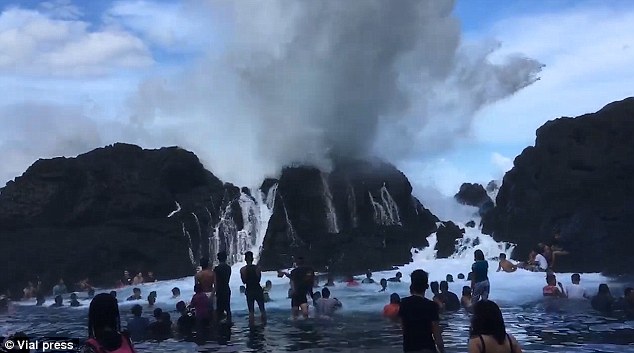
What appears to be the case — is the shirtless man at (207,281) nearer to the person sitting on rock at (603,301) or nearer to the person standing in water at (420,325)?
the person standing in water at (420,325)

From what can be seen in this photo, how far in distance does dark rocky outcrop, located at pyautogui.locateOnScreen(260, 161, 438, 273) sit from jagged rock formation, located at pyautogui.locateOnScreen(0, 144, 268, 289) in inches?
119

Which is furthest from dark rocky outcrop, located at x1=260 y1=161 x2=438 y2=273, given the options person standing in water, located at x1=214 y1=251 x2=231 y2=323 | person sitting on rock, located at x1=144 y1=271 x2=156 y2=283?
Answer: person standing in water, located at x1=214 y1=251 x2=231 y2=323

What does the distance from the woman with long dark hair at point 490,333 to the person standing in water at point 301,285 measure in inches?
427

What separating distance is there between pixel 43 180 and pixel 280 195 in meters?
14.6

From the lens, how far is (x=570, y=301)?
19125 millimetres

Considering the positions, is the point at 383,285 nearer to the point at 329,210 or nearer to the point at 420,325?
the point at 329,210

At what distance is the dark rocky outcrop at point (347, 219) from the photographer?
39.1 m

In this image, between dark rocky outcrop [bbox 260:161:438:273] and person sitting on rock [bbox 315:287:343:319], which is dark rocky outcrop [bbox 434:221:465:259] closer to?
dark rocky outcrop [bbox 260:161:438:273]

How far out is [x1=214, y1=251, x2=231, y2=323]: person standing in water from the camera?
13.8 meters

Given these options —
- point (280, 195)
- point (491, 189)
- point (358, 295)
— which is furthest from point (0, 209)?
point (491, 189)

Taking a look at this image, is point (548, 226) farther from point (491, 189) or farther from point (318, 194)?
point (491, 189)

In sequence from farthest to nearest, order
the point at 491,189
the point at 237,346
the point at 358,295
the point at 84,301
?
the point at 491,189 → the point at 84,301 → the point at 358,295 → the point at 237,346

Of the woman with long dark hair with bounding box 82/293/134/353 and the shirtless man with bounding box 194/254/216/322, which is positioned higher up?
the shirtless man with bounding box 194/254/216/322

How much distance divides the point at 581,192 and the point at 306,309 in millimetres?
26906
